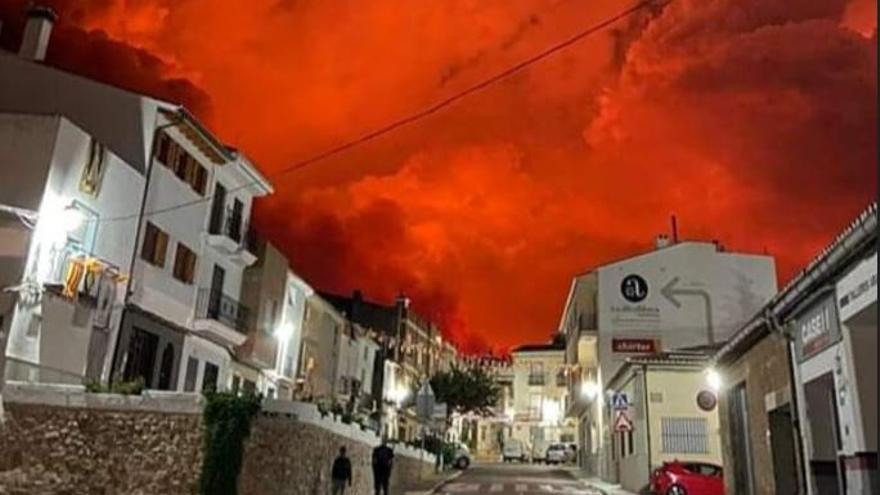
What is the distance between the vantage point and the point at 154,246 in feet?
87.7

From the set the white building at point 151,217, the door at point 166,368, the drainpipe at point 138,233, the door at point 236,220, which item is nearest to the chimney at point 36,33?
the white building at point 151,217

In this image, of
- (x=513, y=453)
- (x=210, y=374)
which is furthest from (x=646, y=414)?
(x=513, y=453)

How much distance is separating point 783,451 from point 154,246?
20.5 m

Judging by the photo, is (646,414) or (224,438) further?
(646,414)

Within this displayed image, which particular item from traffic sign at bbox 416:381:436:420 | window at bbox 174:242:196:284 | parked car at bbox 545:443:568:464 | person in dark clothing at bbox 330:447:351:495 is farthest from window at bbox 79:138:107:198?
parked car at bbox 545:443:568:464

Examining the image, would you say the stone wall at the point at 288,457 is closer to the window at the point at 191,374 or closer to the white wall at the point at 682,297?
the window at the point at 191,374

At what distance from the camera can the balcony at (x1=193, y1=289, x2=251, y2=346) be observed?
29.9m

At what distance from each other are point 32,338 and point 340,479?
8.97 metres

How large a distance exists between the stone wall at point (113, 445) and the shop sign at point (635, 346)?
1138 inches

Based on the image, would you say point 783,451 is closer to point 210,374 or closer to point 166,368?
point 166,368

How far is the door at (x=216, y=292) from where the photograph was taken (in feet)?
102

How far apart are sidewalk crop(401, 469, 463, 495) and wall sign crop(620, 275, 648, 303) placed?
48.3 ft

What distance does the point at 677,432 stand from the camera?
30734mm

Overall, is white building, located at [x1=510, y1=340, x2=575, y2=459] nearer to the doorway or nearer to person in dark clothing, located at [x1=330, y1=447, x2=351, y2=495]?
person in dark clothing, located at [x1=330, y1=447, x2=351, y2=495]
